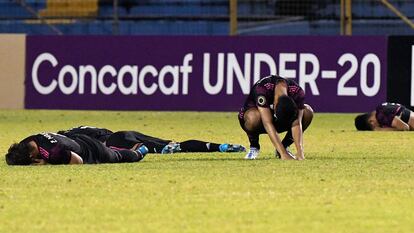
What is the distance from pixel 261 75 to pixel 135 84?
277 centimetres

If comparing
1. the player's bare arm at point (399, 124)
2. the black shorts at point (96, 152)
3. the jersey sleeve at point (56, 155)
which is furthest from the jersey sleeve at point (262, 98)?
the player's bare arm at point (399, 124)

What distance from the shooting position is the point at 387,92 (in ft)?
85.8

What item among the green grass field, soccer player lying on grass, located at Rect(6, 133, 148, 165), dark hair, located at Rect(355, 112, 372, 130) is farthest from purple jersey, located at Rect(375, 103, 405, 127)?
soccer player lying on grass, located at Rect(6, 133, 148, 165)

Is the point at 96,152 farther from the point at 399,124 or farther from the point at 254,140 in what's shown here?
the point at 399,124

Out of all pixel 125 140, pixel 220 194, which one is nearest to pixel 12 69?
pixel 125 140

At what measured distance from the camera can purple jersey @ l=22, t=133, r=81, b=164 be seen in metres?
13.9

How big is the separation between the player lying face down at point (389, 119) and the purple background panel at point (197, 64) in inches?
147

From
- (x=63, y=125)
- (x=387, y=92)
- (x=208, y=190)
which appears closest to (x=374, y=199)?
(x=208, y=190)

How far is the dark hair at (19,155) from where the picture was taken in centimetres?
1416

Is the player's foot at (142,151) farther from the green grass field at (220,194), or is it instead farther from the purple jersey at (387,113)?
the purple jersey at (387,113)

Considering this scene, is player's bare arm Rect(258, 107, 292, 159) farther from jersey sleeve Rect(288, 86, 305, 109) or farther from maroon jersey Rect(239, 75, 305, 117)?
jersey sleeve Rect(288, 86, 305, 109)

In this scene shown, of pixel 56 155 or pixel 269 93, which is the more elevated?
pixel 269 93

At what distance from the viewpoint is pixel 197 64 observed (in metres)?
27.4

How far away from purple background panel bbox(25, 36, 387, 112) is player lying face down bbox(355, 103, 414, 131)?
373 centimetres
